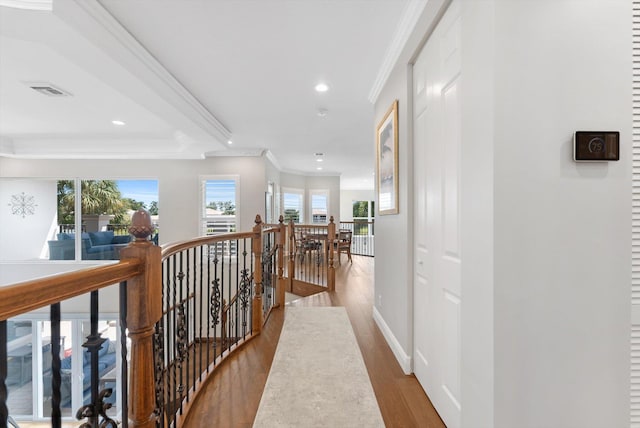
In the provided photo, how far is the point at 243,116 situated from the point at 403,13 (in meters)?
2.67

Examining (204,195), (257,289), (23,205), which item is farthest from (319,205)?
(23,205)

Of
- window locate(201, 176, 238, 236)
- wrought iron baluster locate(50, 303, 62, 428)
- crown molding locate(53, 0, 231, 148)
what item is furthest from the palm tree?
wrought iron baluster locate(50, 303, 62, 428)

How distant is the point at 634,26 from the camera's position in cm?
110

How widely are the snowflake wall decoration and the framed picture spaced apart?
7256 mm

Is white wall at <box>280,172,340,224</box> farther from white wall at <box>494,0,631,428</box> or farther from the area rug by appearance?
white wall at <box>494,0,631,428</box>

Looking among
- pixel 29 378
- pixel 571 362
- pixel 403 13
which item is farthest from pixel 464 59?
pixel 29 378

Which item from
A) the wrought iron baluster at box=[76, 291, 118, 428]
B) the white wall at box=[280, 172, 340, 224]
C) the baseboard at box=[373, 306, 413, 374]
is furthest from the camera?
the white wall at box=[280, 172, 340, 224]

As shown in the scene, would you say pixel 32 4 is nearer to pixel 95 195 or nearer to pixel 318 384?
pixel 318 384

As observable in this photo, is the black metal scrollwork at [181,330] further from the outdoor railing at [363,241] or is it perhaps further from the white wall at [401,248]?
the outdoor railing at [363,241]

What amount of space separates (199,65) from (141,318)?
7.99 ft

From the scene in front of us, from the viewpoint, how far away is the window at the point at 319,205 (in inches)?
376

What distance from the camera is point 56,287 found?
2.34 feet

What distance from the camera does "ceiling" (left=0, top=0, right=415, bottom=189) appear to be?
186 cm

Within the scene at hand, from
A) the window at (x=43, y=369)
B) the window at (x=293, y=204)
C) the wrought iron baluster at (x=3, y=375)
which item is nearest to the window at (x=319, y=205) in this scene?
the window at (x=293, y=204)
